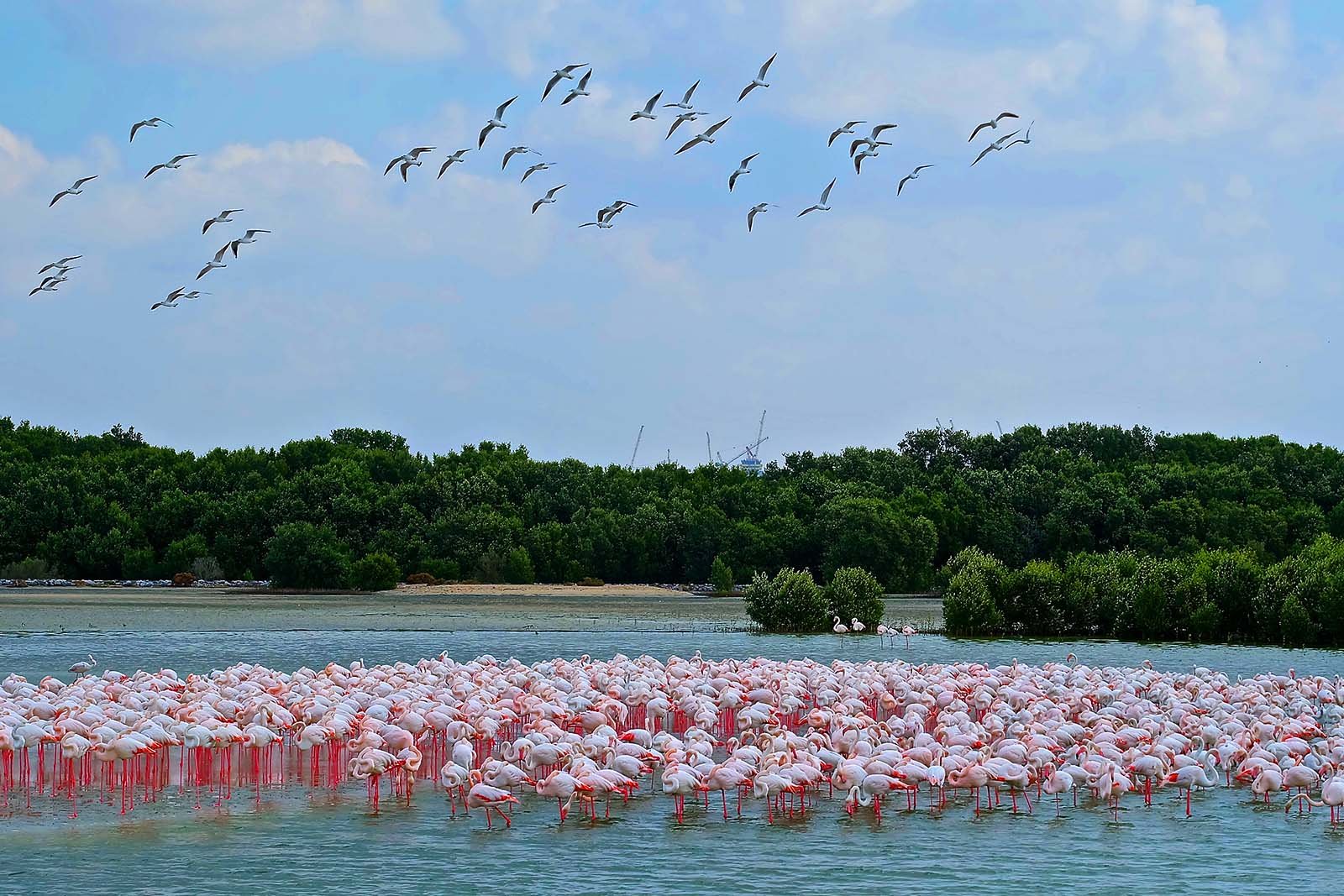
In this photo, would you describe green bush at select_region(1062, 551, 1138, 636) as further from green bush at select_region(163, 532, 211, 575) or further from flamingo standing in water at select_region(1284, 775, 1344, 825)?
green bush at select_region(163, 532, 211, 575)

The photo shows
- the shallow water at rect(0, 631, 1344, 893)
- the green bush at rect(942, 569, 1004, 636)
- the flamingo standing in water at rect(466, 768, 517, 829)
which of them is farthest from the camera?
the green bush at rect(942, 569, 1004, 636)

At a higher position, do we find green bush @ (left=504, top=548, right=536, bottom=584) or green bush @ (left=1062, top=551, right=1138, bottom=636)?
green bush @ (left=504, top=548, right=536, bottom=584)

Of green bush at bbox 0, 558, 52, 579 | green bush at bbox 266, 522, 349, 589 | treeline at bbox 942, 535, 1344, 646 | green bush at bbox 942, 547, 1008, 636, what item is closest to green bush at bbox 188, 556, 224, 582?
green bush at bbox 266, 522, 349, 589

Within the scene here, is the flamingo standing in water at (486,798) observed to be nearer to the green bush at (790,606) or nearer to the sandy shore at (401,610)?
the green bush at (790,606)

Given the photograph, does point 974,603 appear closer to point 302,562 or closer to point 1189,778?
point 1189,778

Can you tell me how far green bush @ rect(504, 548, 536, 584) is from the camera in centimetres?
8381

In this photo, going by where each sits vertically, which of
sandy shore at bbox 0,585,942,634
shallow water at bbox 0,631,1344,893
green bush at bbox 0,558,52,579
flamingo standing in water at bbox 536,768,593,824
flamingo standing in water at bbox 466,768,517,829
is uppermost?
green bush at bbox 0,558,52,579

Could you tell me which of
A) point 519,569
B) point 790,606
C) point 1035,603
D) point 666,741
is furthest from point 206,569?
point 666,741

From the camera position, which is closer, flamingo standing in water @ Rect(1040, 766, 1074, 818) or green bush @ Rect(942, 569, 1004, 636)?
flamingo standing in water @ Rect(1040, 766, 1074, 818)

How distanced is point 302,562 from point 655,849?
6659 centimetres

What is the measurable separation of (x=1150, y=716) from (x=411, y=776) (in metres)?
10.0

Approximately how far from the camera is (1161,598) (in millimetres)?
45688

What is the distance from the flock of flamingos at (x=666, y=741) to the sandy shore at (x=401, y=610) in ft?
83.8

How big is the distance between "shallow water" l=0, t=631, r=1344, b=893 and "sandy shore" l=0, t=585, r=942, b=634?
104 feet
